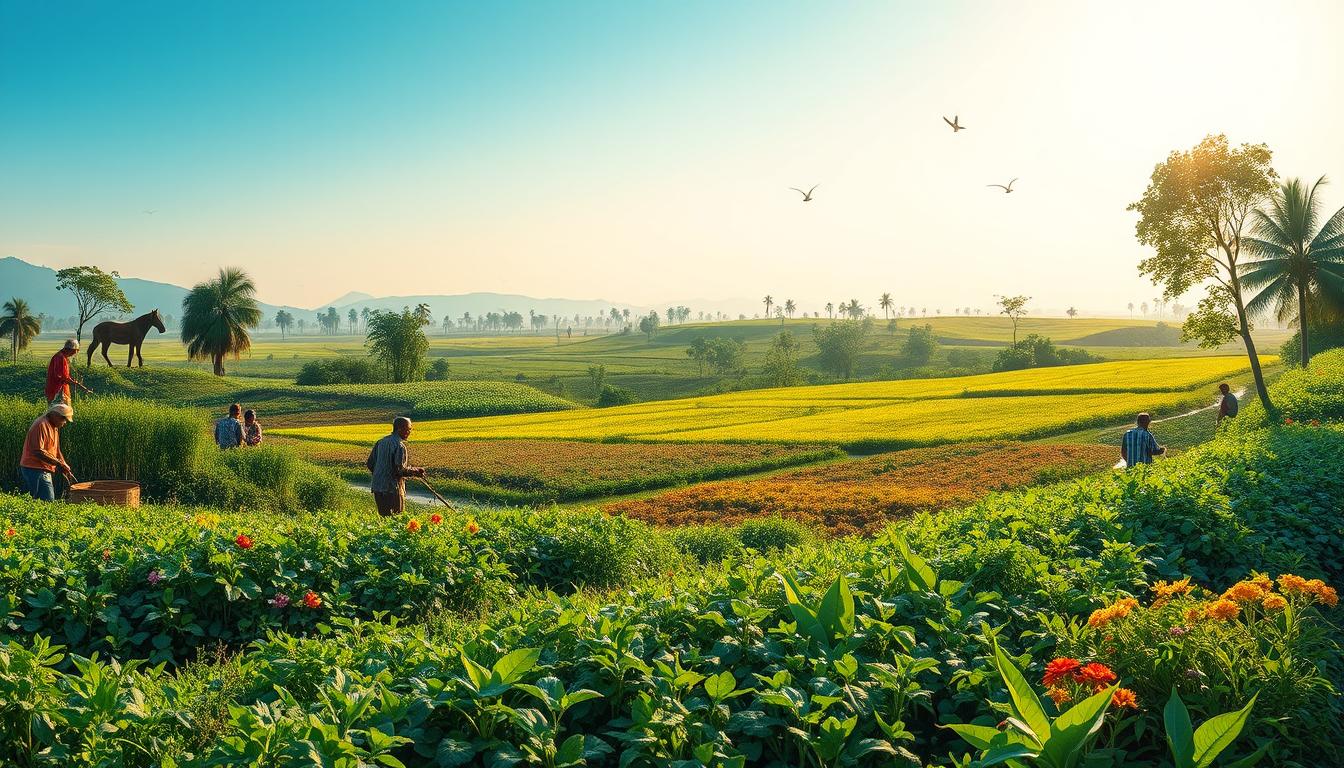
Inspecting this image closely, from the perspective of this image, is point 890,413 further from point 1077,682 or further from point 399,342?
point 399,342

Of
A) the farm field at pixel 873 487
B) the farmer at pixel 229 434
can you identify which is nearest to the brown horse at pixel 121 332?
the farmer at pixel 229 434

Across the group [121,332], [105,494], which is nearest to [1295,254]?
[105,494]

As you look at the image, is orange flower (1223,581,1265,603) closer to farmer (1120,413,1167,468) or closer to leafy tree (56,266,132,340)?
farmer (1120,413,1167,468)

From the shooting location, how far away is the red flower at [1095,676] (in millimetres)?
3350

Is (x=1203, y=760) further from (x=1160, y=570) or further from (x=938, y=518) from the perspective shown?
(x=938, y=518)

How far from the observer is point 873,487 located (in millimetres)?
20328

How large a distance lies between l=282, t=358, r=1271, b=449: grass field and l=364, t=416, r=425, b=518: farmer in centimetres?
1819

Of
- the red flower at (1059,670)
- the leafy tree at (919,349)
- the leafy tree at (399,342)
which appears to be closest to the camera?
the red flower at (1059,670)

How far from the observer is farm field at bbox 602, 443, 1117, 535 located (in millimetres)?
17469

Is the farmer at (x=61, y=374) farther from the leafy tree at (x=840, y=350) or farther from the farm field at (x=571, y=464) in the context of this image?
the leafy tree at (x=840, y=350)

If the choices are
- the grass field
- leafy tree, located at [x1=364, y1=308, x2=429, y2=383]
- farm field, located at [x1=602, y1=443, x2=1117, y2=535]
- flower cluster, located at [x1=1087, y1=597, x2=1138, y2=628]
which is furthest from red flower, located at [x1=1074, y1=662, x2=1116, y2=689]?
leafy tree, located at [x1=364, y1=308, x2=429, y2=383]

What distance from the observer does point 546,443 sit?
31.2 metres

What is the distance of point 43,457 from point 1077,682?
14605mm

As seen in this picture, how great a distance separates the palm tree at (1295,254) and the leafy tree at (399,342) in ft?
191
